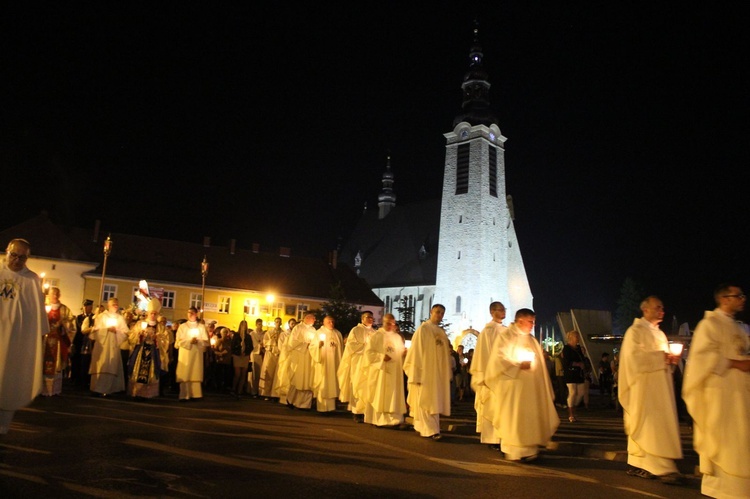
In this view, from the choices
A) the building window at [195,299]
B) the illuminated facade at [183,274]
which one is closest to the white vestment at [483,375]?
the illuminated facade at [183,274]

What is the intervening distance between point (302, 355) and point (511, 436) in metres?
7.33

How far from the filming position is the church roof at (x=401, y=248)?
62.6 m

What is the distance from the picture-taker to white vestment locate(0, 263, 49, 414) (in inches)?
274

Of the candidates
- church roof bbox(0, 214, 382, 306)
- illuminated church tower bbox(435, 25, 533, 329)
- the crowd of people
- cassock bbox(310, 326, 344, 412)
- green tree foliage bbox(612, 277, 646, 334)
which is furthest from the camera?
green tree foliage bbox(612, 277, 646, 334)

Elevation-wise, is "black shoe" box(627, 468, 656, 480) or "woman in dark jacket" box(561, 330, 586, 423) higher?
"woman in dark jacket" box(561, 330, 586, 423)

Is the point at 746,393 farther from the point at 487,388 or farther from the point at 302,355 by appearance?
the point at 302,355

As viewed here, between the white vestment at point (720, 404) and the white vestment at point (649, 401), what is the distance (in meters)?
0.56

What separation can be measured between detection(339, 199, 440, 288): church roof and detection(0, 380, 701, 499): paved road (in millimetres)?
49751

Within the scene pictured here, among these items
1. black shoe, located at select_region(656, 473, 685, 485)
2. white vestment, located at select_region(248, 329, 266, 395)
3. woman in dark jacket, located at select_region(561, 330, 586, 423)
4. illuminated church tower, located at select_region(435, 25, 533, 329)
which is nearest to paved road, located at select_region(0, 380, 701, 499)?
black shoe, located at select_region(656, 473, 685, 485)

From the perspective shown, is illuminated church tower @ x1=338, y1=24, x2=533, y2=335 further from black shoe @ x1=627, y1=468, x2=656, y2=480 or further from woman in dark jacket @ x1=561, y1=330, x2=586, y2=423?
black shoe @ x1=627, y1=468, x2=656, y2=480

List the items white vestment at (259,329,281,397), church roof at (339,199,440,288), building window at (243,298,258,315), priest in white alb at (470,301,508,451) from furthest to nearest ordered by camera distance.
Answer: church roof at (339,199,440,288)
building window at (243,298,258,315)
white vestment at (259,329,281,397)
priest in white alb at (470,301,508,451)

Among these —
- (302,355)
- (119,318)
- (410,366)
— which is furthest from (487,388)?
(119,318)

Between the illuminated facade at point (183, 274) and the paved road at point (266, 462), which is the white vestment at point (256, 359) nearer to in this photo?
the paved road at point (266, 462)

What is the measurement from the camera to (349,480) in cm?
651
